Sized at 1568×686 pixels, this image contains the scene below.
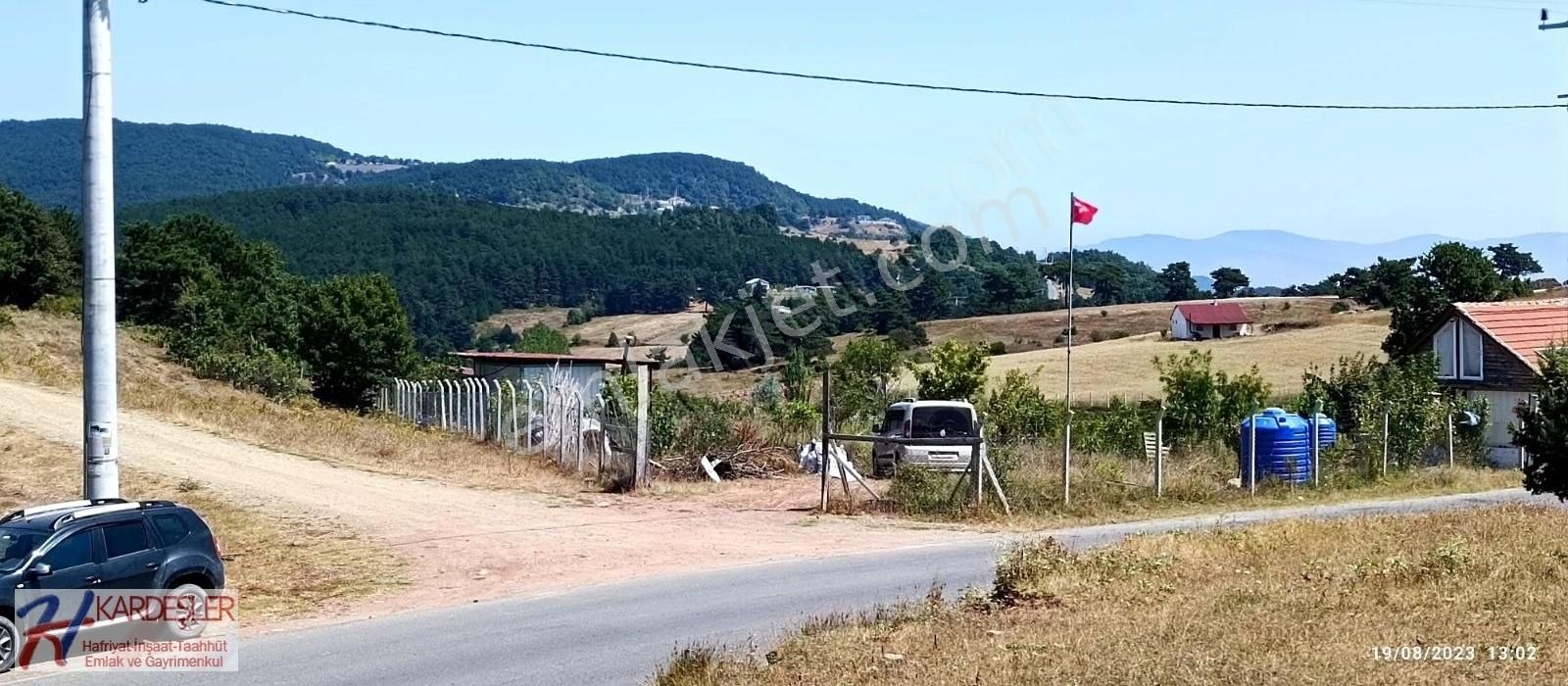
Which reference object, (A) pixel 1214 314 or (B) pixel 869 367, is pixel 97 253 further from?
(A) pixel 1214 314

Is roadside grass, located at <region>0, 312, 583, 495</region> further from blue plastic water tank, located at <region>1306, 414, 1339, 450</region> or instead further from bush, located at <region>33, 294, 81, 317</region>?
blue plastic water tank, located at <region>1306, 414, 1339, 450</region>

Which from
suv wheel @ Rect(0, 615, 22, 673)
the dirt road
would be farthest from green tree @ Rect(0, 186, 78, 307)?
suv wheel @ Rect(0, 615, 22, 673)

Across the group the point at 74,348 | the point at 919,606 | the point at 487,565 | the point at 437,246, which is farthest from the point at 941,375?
the point at 437,246

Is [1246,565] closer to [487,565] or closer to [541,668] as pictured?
[541,668]

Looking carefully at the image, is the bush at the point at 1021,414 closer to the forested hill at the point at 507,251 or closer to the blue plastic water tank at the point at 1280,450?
the blue plastic water tank at the point at 1280,450

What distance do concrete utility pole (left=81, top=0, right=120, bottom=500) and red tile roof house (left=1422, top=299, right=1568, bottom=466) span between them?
32.9 m

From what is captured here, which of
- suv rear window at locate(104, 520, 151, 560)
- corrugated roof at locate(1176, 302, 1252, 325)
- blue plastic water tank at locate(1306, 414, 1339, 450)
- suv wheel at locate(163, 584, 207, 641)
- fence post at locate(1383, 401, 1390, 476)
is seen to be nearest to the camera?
suv rear window at locate(104, 520, 151, 560)

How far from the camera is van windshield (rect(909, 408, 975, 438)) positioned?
27.9 metres

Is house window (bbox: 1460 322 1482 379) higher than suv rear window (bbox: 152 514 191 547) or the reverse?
higher

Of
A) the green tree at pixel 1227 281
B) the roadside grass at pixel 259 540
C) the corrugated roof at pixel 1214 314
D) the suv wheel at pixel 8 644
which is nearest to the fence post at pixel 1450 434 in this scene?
the roadside grass at pixel 259 540

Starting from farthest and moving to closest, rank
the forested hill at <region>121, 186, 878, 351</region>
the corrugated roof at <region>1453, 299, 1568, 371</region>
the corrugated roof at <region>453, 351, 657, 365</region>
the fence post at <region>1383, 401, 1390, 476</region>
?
the forested hill at <region>121, 186, 878, 351</region>, the corrugated roof at <region>453, 351, 657, 365</region>, the corrugated roof at <region>1453, 299, 1568, 371</region>, the fence post at <region>1383, 401, 1390, 476</region>

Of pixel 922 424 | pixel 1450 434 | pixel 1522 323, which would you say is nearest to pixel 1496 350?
pixel 1522 323

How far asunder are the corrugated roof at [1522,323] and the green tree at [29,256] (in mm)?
56877

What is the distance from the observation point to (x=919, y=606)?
41.3 ft
